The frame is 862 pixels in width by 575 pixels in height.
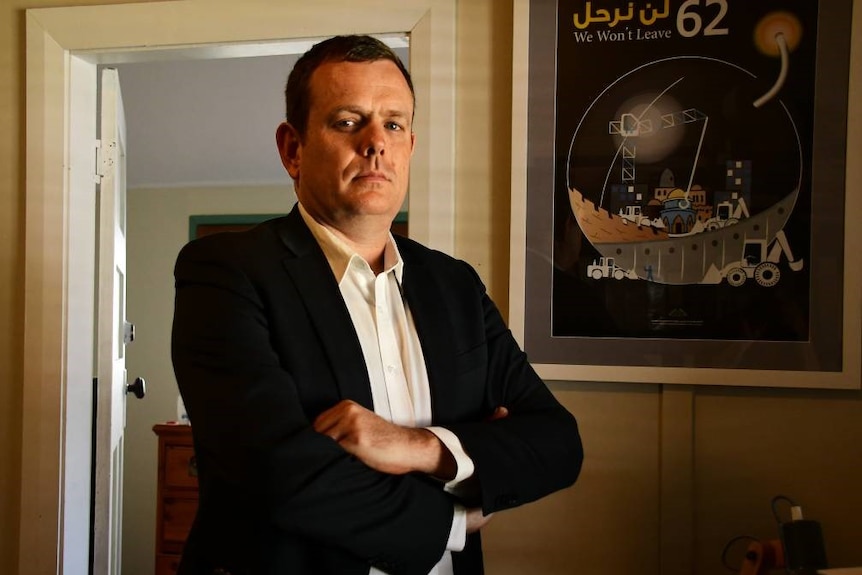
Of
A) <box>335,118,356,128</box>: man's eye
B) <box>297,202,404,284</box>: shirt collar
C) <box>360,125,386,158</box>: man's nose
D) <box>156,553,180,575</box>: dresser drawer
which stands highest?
<box>335,118,356,128</box>: man's eye

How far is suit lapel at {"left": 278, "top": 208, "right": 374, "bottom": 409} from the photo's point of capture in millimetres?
1028

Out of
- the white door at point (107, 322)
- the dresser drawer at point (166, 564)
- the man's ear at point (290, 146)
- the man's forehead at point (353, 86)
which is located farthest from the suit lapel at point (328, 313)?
the dresser drawer at point (166, 564)

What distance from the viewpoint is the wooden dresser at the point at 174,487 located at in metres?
3.19

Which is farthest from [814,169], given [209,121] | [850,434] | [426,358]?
[209,121]

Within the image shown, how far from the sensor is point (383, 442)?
0.98 m

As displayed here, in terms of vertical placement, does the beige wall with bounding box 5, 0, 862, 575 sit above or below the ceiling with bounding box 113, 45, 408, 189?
below

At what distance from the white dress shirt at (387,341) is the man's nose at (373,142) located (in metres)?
0.15

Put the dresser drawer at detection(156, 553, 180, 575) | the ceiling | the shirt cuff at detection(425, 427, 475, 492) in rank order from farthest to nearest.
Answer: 1. the ceiling
2. the dresser drawer at detection(156, 553, 180, 575)
3. the shirt cuff at detection(425, 427, 475, 492)

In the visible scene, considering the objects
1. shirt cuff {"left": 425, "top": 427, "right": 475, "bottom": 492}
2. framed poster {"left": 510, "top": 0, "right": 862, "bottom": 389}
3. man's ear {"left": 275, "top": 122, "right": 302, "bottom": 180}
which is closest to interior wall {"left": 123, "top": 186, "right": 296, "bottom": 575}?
framed poster {"left": 510, "top": 0, "right": 862, "bottom": 389}

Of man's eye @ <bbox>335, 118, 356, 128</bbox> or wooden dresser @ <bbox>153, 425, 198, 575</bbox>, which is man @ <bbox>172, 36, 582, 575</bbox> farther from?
wooden dresser @ <bbox>153, 425, 198, 575</bbox>

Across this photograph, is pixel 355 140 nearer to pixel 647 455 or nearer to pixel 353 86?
pixel 353 86

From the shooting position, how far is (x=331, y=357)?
103 centimetres

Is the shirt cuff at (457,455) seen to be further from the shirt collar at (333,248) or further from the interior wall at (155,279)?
the interior wall at (155,279)

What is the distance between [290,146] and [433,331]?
1.21 feet
